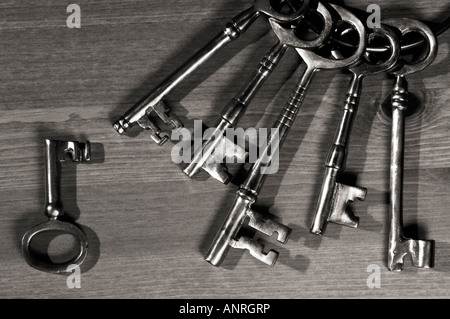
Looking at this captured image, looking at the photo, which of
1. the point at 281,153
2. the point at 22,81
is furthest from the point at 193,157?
the point at 22,81

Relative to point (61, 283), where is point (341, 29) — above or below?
above

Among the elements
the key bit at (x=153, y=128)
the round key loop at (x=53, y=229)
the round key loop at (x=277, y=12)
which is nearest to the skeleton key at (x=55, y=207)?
the round key loop at (x=53, y=229)

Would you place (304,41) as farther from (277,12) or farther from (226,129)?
(226,129)

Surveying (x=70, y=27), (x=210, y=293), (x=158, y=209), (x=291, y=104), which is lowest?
(x=210, y=293)

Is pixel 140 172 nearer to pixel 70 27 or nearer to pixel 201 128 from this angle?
pixel 201 128

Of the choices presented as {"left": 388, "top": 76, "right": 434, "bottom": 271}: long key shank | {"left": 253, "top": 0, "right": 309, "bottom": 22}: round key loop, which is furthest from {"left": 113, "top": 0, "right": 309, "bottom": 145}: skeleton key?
{"left": 388, "top": 76, "right": 434, "bottom": 271}: long key shank

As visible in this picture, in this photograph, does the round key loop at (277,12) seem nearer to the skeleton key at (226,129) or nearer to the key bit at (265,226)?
the skeleton key at (226,129)

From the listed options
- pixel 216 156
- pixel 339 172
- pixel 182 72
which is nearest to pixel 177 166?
pixel 216 156
